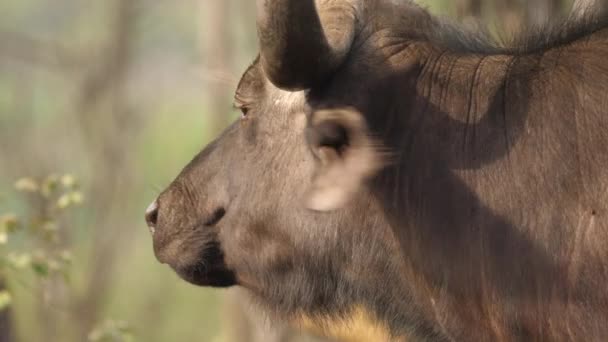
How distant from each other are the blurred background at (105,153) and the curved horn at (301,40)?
854 mm

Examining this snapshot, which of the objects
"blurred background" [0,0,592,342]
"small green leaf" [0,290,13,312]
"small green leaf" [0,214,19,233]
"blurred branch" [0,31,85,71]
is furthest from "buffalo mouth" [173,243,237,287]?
"blurred branch" [0,31,85,71]

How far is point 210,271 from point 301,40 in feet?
5.07

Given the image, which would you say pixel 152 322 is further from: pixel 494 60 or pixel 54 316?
pixel 494 60

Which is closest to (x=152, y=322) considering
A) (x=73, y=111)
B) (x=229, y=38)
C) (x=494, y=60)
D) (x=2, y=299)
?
(x=73, y=111)

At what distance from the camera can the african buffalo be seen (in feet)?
18.1

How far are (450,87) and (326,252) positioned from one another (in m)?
0.92

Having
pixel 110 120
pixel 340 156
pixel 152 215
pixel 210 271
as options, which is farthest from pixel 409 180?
pixel 110 120

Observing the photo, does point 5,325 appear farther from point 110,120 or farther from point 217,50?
point 110,120

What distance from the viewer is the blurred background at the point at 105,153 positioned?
8664 mm

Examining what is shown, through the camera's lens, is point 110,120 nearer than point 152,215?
No

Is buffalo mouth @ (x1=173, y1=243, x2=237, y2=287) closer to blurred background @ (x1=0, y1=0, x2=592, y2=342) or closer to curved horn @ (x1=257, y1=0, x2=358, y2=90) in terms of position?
blurred background @ (x1=0, y1=0, x2=592, y2=342)

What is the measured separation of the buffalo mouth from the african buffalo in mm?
11

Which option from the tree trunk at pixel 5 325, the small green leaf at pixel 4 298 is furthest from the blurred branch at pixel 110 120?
the small green leaf at pixel 4 298

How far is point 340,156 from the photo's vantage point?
5.78 m
